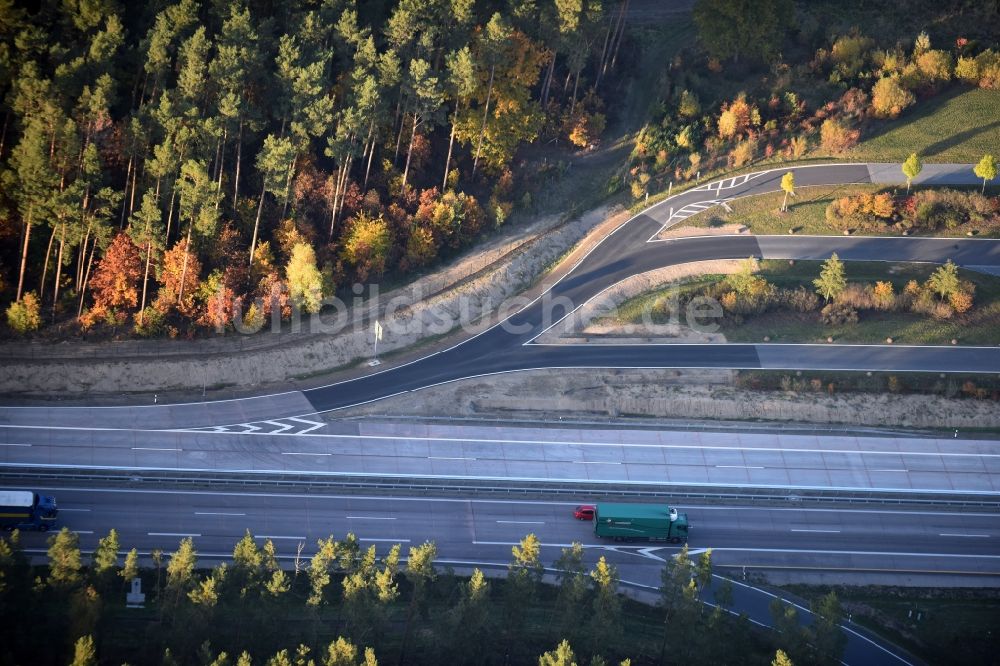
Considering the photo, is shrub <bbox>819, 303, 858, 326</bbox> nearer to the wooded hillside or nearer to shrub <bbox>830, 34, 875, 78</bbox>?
the wooded hillside

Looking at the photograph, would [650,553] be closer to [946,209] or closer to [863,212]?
[863,212]

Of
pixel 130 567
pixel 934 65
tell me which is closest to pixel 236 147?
pixel 130 567

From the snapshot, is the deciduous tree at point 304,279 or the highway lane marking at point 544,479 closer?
the highway lane marking at point 544,479

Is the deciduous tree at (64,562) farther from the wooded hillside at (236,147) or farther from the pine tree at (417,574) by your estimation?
the wooded hillside at (236,147)

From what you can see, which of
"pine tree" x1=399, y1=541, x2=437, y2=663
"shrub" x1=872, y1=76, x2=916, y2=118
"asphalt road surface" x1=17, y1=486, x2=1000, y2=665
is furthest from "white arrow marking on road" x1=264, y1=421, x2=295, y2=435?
"shrub" x1=872, y1=76, x2=916, y2=118

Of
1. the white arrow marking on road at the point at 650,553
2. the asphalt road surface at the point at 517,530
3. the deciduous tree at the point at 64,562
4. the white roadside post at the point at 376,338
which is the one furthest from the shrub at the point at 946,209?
the deciduous tree at the point at 64,562

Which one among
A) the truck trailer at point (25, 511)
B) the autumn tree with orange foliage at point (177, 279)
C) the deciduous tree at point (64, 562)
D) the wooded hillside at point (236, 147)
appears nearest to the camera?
the deciduous tree at point (64, 562)
